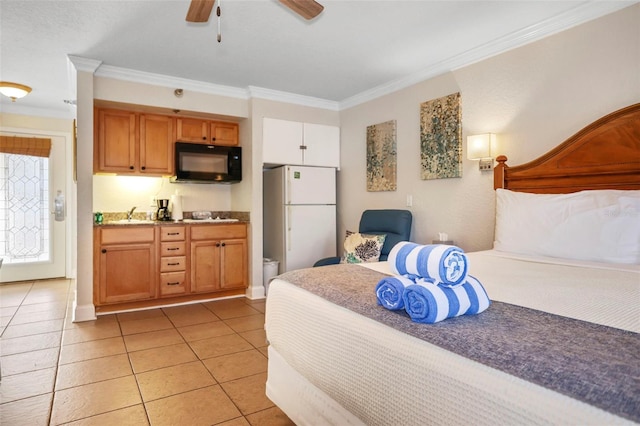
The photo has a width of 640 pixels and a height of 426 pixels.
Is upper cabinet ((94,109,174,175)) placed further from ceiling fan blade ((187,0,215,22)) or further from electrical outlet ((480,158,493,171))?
electrical outlet ((480,158,493,171))

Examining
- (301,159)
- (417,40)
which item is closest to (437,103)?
(417,40)

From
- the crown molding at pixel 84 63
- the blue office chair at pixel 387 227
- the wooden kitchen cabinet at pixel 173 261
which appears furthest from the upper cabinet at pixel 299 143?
the crown molding at pixel 84 63

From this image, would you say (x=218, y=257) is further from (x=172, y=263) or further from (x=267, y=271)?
(x=267, y=271)

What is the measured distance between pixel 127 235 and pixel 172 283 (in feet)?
2.25

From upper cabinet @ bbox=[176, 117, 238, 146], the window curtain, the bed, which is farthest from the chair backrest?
the window curtain

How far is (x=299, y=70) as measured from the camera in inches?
147

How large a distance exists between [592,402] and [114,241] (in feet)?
13.0

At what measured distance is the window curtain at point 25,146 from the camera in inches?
196

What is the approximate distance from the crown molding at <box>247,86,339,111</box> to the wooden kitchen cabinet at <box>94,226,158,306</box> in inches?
75.5

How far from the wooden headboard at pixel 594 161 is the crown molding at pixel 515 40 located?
0.72 metres

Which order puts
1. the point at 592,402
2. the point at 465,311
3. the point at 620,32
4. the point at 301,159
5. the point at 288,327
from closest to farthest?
the point at 592,402 < the point at 465,311 < the point at 288,327 < the point at 620,32 < the point at 301,159

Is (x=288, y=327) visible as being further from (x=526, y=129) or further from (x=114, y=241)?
(x=114, y=241)

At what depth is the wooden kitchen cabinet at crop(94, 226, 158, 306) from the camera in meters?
3.63

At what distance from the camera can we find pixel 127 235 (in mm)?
3754
